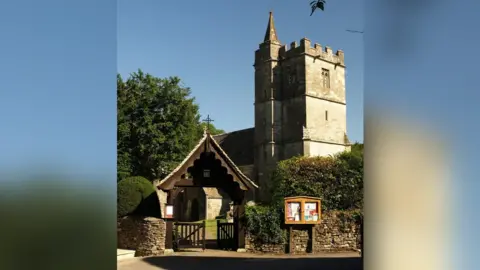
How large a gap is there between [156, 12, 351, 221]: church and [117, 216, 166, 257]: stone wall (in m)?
20.9

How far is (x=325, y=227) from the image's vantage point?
1130 centimetres

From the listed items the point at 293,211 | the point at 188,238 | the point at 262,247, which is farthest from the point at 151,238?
the point at 293,211

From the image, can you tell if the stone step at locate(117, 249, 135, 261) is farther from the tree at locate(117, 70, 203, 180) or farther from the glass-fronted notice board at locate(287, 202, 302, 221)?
the tree at locate(117, 70, 203, 180)

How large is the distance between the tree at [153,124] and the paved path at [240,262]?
1366 centimetres

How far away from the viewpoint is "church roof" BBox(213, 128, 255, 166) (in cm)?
3622

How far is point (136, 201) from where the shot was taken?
11422 millimetres

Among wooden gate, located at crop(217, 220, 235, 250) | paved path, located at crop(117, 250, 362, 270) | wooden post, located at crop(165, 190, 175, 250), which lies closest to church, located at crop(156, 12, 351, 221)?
wooden gate, located at crop(217, 220, 235, 250)

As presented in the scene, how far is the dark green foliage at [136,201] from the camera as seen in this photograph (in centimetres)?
1131

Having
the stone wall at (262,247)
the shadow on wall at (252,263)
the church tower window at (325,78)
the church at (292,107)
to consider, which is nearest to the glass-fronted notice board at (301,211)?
the stone wall at (262,247)

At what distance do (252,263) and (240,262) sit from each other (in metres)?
0.28

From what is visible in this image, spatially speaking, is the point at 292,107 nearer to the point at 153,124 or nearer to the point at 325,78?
the point at 325,78
